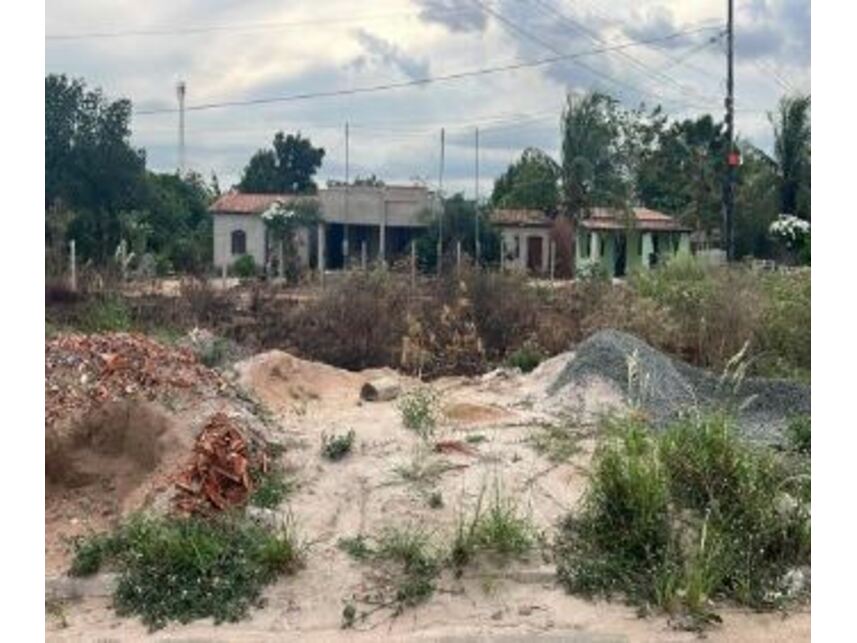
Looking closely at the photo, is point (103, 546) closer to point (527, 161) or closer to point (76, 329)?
point (76, 329)

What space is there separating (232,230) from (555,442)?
25.9 metres

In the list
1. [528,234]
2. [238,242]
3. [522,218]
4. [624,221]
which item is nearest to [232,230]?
[238,242]

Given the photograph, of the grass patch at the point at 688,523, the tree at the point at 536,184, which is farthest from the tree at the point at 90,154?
the grass patch at the point at 688,523

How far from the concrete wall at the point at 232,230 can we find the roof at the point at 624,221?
8.92 meters

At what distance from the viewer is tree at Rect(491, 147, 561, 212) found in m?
29.3

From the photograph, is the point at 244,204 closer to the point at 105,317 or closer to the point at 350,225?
the point at 350,225

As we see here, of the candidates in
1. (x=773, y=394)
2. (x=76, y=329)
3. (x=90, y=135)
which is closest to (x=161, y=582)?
(x=773, y=394)

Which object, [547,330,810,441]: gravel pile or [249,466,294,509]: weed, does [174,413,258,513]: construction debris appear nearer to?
[249,466,294,509]: weed

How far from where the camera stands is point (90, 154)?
28406 millimetres

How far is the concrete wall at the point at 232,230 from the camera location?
103ft

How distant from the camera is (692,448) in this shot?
228 inches

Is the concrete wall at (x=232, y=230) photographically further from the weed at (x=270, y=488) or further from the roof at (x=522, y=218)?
the weed at (x=270, y=488)

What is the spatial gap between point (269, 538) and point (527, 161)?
83.9ft

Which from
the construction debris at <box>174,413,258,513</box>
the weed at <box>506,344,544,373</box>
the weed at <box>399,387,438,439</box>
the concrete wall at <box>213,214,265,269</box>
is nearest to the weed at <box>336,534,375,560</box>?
the construction debris at <box>174,413,258,513</box>
